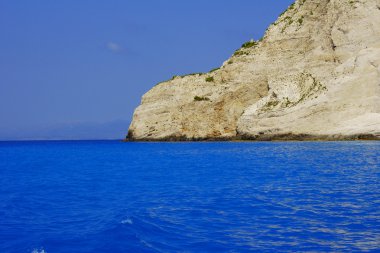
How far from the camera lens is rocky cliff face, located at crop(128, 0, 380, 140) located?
55.2m

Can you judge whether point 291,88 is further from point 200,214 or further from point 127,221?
point 127,221

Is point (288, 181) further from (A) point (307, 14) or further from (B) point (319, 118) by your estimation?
(A) point (307, 14)

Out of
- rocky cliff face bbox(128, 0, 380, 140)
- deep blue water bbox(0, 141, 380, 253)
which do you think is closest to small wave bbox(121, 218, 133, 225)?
deep blue water bbox(0, 141, 380, 253)

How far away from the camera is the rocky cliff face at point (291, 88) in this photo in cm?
5519

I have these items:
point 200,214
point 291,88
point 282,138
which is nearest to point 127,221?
point 200,214

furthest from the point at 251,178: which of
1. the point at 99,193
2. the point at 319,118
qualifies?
the point at 319,118

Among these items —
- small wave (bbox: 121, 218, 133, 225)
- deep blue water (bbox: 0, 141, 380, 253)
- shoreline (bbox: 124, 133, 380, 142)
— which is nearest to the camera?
deep blue water (bbox: 0, 141, 380, 253)

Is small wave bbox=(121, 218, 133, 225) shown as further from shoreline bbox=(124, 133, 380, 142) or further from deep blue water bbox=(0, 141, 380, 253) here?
shoreline bbox=(124, 133, 380, 142)

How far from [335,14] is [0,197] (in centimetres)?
6047

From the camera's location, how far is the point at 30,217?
13.0m

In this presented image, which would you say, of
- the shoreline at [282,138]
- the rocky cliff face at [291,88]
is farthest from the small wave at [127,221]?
the shoreline at [282,138]

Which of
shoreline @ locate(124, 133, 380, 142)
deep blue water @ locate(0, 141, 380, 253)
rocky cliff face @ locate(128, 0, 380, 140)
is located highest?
rocky cliff face @ locate(128, 0, 380, 140)

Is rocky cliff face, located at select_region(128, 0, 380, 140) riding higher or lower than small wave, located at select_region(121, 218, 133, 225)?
higher

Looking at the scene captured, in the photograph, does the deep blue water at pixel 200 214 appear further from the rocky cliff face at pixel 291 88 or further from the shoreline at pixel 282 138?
the rocky cliff face at pixel 291 88
